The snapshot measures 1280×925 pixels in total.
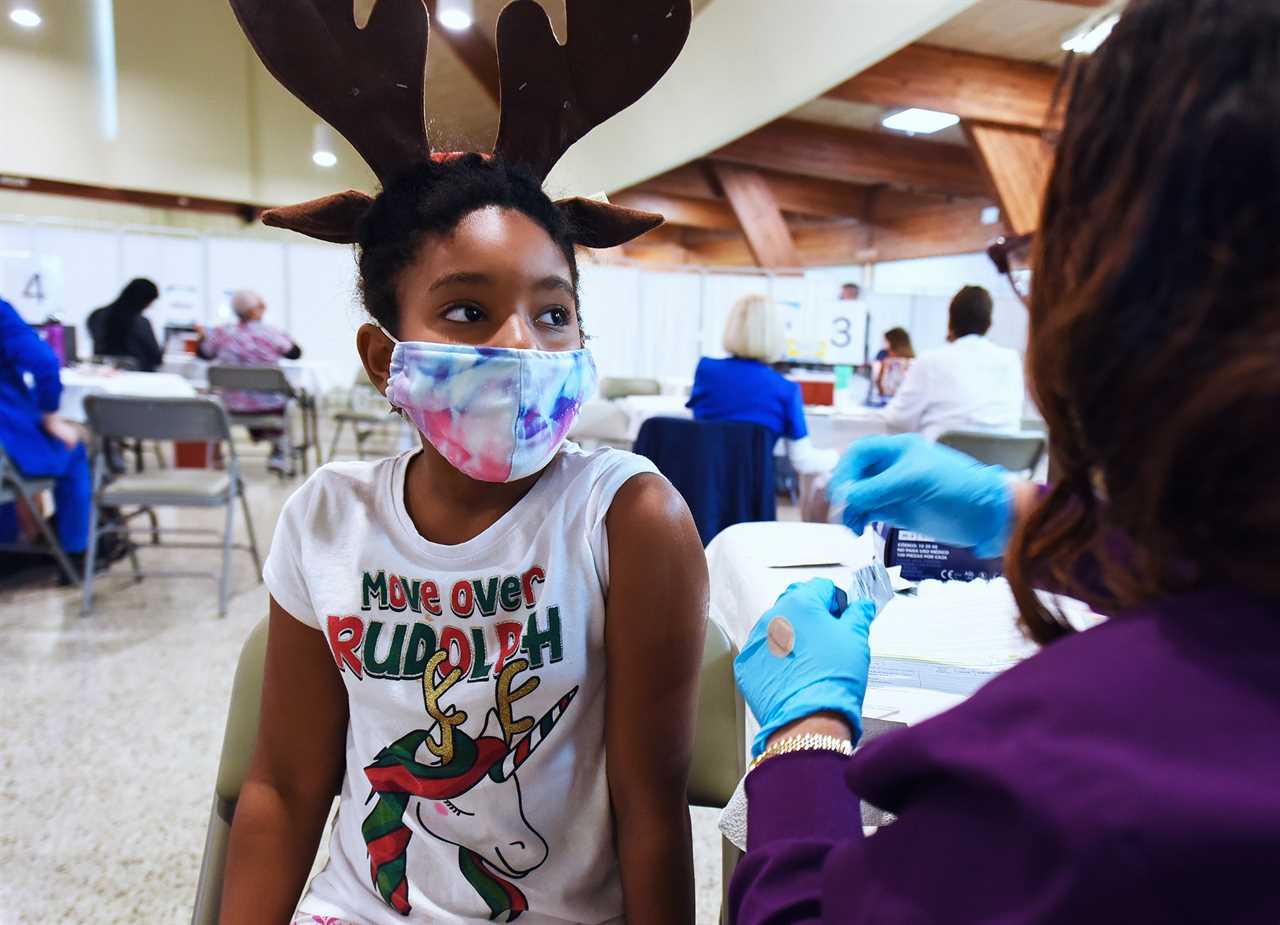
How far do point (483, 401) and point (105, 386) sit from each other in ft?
12.1

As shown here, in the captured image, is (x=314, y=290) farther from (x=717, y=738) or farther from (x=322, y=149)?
(x=717, y=738)

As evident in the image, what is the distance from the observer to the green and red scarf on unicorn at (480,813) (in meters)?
0.73

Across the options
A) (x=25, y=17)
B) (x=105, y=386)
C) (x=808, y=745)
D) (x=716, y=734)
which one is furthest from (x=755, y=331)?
(x=25, y=17)

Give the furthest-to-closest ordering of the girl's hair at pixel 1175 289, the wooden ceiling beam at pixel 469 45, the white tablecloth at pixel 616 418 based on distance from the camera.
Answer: the wooden ceiling beam at pixel 469 45, the white tablecloth at pixel 616 418, the girl's hair at pixel 1175 289

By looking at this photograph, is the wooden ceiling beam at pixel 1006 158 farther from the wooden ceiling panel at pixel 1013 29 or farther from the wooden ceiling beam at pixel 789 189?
the wooden ceiling beam at pixel 789 189

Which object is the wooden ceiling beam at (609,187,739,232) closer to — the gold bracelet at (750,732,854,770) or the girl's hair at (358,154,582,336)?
the girl's hair at (358,154,582,336)

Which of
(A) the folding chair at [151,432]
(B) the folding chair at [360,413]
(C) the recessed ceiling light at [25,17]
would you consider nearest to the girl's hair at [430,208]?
(A) the folding chair at [151,432]

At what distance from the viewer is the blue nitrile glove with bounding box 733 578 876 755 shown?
0.58m

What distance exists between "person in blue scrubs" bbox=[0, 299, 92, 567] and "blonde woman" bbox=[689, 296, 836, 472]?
2.34 m

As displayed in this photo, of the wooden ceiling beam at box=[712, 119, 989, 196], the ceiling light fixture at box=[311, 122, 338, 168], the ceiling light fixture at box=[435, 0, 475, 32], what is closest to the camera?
the ceiling light fixture at box=[435, 0, 475, 32]

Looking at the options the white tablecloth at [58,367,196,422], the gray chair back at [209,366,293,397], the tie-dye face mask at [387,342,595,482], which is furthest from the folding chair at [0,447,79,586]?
the tie-dye face mask at [387,342,595,482]

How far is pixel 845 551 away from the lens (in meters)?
1.34

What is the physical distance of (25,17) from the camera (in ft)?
20.1

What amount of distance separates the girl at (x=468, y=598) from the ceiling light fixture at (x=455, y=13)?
14.8ft
